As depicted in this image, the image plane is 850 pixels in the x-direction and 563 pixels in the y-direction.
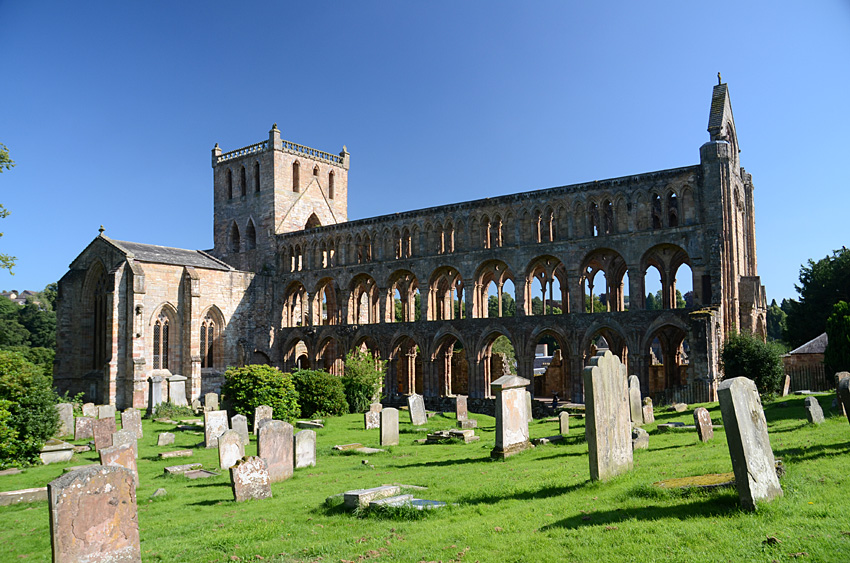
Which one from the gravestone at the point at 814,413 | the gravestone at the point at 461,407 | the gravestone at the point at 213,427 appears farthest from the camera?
the gravestone at the point at 461,407

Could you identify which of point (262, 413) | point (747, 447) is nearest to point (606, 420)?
point (747, 447)

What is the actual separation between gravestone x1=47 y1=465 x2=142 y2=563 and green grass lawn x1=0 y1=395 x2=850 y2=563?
38.7 inches

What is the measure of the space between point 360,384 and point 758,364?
56.6 ft

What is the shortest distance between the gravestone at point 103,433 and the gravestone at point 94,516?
1279 centimetres

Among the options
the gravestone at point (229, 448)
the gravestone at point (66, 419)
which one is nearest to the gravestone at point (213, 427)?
the gravestone at point (229, 448)

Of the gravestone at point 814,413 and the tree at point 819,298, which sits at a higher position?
the tree at point 819,298

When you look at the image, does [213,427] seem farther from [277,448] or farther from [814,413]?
[814,413]

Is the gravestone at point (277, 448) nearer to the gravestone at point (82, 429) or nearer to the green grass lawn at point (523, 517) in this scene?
the green grass lawn at point (523, 517)

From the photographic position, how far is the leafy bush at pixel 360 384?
31891 mm

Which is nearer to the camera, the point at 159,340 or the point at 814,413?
the point at 814,413

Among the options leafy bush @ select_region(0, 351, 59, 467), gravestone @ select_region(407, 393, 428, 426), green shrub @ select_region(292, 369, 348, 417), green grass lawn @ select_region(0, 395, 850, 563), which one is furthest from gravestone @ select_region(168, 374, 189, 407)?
green grass lawn @ select_region(0, 395, 850, 563)

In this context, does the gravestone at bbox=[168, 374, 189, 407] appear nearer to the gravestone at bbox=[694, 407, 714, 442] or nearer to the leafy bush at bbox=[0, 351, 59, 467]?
the leafy bush at bbox=[0, 351, 59, 467]

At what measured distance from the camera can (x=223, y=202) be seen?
161 ft

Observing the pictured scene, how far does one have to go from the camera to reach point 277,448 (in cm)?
1402
